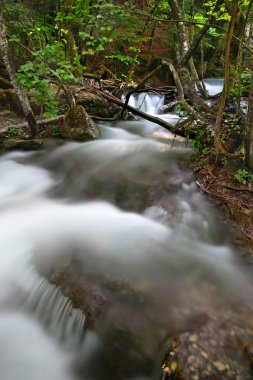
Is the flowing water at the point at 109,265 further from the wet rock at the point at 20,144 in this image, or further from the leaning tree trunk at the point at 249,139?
the wet rock at the point at 20,144

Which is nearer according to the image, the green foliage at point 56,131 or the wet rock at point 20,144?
the wet rock at point 20,144

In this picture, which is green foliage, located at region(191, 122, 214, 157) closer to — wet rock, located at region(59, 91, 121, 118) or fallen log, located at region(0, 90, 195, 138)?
fallen log, located at region(0, 90, 195, 138)

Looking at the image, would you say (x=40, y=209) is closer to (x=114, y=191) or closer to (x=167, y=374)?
(x=114, y=191)

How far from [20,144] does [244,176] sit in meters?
4.82

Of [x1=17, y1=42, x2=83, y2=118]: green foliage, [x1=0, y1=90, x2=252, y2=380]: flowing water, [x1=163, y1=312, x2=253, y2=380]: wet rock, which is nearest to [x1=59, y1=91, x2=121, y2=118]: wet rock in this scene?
[x1=17, y1=42, x2=83, y2=118]: green foliage

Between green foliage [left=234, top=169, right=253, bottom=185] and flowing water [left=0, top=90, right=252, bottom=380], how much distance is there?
0.64 meters

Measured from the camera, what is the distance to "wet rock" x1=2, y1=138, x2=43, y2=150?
662cm

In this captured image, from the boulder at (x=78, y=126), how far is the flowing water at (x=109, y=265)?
1.42 metres

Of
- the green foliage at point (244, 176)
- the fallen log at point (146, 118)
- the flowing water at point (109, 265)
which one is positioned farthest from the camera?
the fallen log at point (146, 118)

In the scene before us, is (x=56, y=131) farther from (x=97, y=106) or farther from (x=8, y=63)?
(x=8, y=63)

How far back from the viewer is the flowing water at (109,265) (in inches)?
99.8

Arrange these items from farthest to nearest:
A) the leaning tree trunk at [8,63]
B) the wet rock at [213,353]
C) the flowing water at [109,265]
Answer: the leaning tree trunk at [8,63] → the flowing water at [109,265] → the wet rock at [213,353]

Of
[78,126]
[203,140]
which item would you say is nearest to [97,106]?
[78,126]

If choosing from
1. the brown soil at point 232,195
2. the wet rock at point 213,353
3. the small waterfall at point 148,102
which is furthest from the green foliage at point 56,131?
the wet rock at point 213,353
